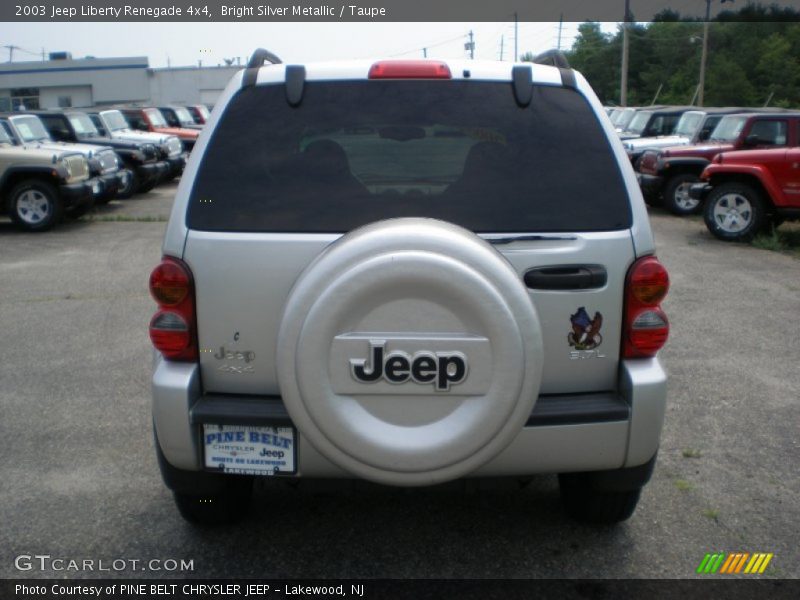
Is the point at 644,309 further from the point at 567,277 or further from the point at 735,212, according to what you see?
the point at 735,212

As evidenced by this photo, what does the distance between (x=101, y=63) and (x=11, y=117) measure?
2039 inches

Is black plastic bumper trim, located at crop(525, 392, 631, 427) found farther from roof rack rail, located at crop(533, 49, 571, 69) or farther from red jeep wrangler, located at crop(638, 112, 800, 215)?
red jeep wrangler, located at crop(638, 112, 800, 215)

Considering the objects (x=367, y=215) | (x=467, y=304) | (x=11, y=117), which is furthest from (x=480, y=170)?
(x=11, y=117)

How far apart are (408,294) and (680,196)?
13614mm

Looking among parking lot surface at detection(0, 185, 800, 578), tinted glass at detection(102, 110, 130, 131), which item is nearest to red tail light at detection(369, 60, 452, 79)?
parking lot surface at detection(0, 185, 800, 578)

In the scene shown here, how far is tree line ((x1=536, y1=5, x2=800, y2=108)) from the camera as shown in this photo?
5612cm

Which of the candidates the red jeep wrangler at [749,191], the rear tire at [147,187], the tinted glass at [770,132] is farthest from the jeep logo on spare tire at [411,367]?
the rear tire at [147,187]

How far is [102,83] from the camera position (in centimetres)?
6134

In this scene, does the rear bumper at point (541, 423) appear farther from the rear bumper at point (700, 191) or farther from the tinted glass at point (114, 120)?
the tinted glass at point (114, 120)

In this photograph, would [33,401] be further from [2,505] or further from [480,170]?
[480,170]

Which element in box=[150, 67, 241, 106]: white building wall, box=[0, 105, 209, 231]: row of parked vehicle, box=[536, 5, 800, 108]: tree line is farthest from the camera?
box=[150, 67, 241, 106]: white building wall

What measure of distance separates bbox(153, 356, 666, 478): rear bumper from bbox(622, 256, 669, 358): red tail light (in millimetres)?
70

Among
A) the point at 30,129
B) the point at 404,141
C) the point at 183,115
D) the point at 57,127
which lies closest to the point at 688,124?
the point at 57,127

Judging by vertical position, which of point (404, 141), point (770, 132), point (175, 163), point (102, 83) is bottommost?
point (102, 83)
